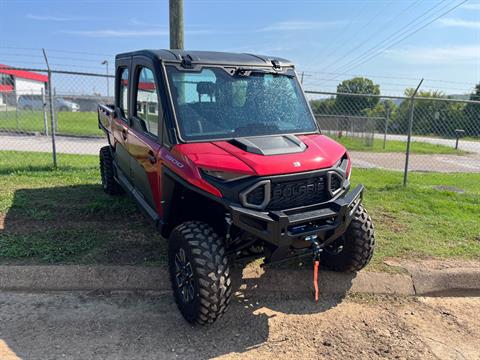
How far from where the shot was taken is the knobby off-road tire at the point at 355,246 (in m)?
3.94

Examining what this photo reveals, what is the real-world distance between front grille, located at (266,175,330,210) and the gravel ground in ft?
3.51

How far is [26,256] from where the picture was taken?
434 cm

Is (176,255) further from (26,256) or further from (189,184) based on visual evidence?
(26,256)

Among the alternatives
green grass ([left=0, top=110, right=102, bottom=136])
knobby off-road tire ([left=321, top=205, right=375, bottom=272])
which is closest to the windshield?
knobby off-road tire ([left=321, top=205, right=375, bottom=272])

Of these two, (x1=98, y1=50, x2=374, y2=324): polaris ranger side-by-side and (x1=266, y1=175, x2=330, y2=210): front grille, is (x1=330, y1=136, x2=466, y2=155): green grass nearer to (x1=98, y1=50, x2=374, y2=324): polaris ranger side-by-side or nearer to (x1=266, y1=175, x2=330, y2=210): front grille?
(x1=98, y1=50, x2=374, y2=324): polaris ranger side-by-side

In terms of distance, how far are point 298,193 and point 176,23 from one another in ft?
18.3

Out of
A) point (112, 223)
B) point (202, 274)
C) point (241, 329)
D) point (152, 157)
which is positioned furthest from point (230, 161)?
point (112, 223)

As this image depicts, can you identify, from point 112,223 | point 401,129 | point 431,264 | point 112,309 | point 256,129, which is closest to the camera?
point 112,309

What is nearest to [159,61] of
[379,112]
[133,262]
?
[133,262]

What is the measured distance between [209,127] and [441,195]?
5877mm

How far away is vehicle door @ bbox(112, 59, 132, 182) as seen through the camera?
4812 millimetres

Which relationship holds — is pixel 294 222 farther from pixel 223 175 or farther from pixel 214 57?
pixel 214 57

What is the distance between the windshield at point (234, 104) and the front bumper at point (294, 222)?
0.90 meters

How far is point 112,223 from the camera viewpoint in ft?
17.7
